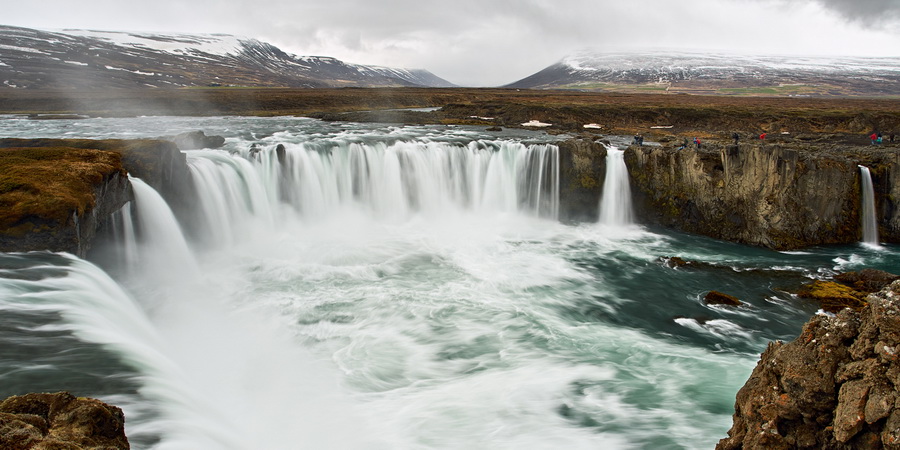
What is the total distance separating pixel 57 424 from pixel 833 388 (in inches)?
288

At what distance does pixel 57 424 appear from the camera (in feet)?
14.1

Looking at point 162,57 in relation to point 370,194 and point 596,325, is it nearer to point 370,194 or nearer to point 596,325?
point 370,194

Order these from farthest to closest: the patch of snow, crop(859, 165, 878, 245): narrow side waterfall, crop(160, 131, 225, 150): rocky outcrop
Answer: the patch of snow < crop(160, 131, 225, 150): rocky outcrop < crop(859, 165, 878, 245): narrow side waterfall

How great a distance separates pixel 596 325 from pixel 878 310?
8908mm

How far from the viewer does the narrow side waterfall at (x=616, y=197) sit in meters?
24.9

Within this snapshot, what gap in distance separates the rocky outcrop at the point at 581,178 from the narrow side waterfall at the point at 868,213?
11.1 metres

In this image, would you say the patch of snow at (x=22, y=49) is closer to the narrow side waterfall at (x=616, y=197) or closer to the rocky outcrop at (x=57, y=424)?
the narrow side waterfall at (x=616, y=197)

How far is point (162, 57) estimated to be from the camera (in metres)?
167

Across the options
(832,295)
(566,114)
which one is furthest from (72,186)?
(566,114)

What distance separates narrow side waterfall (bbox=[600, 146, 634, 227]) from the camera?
24906mm

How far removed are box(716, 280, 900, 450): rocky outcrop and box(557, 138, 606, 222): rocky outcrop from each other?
20.0m

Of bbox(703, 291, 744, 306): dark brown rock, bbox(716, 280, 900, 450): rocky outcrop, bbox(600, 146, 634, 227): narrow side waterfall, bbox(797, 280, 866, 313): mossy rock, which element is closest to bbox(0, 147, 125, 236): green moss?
bbox(716, 280, 900, 450): rocky outcrop

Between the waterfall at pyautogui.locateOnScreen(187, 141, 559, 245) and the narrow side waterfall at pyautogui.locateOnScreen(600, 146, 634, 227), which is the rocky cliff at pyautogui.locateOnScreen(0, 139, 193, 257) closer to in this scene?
the waterfall at pyautogui.locateOnScreen(187, 141, 559, 245)

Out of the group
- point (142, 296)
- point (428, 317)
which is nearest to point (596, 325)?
point (428, 317)
